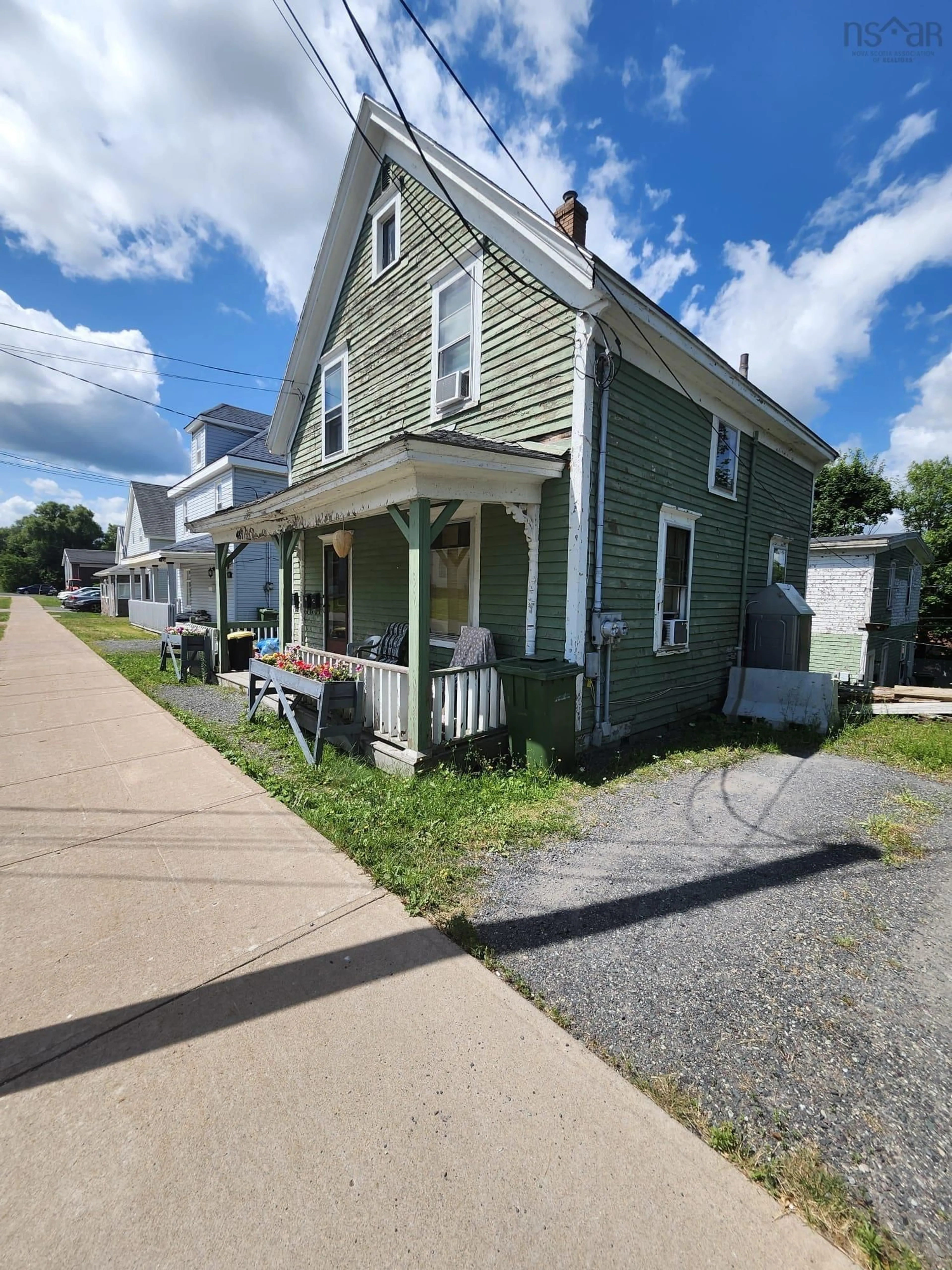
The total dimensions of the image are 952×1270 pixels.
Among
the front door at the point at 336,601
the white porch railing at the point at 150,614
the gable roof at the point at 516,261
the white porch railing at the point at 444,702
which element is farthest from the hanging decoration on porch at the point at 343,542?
the white porch railing at the point at 150,614

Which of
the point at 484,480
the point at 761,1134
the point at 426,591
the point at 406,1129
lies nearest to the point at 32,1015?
the point at 406,1129

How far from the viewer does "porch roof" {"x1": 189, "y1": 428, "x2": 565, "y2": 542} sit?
15.0 ft

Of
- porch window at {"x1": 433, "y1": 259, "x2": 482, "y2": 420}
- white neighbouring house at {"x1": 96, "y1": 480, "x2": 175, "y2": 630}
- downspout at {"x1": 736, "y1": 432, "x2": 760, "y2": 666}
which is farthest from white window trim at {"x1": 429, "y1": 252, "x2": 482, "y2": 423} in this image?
white neighbouring house at {"x1": 96, "y1": 480, "x2": 175, "y2": 630}

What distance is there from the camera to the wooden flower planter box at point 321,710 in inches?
216

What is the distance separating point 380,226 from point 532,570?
22.8ft

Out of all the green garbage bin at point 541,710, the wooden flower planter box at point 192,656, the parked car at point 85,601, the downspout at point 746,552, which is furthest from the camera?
the parked car at point 85,601

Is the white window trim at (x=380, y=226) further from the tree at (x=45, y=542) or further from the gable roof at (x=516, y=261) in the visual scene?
the tree at (x=45, y=542)

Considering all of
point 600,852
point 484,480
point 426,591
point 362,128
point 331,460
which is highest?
point 362,128

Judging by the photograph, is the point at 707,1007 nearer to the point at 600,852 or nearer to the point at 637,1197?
the point at 637,1197

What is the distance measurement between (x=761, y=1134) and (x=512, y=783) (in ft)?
10.7

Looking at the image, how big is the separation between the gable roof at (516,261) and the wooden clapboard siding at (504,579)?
7.92 ft

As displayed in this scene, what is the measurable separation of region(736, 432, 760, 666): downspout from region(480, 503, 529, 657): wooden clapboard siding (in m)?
4.87

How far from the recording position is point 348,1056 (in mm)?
2139

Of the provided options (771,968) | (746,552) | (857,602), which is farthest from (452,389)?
(857,602)
